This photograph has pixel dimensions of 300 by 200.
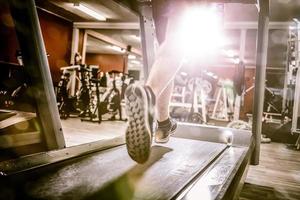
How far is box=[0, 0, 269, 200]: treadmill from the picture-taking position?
3.26 ft

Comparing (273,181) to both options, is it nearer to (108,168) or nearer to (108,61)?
(108,168)

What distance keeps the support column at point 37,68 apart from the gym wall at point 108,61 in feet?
55.9

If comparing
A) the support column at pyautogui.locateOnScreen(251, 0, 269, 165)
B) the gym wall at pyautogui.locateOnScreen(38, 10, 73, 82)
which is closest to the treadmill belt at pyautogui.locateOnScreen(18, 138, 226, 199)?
the support column at pyautogui.locateOnScreen(251, 0, 269, 165)

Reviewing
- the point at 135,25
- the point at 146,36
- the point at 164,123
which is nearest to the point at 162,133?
the point at 164,123

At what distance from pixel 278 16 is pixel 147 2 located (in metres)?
5.32

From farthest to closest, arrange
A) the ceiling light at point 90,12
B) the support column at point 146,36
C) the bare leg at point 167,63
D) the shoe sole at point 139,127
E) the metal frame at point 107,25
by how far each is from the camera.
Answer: the metal frame at point 107,25 → the ceiling light at point 90,12 → the support column at point 146,36 → the bare leg at point 167,63 → the shoe sole at point 139,127

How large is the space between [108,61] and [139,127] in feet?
58.6

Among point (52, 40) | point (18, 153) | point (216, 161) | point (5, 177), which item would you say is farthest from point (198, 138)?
point (52, 40)

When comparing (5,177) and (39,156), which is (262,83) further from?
(5,177)

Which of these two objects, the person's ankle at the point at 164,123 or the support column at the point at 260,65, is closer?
the person's ankle at the point at 164,123

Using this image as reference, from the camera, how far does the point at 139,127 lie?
1198 mm

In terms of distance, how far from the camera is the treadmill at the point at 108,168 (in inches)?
39.2

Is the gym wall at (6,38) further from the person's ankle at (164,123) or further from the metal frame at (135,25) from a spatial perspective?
the person's ankle at (164,123)

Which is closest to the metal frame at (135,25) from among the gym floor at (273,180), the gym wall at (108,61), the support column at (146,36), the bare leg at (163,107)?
the gym floor at (273,180)
